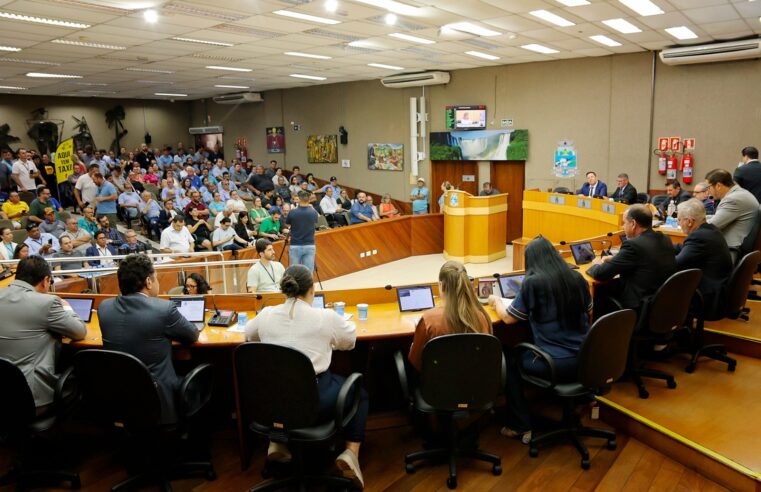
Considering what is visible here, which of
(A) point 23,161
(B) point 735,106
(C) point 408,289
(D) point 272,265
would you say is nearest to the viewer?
(C) point 408,289

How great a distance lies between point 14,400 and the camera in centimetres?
283

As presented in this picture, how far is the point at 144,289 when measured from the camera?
120 inches

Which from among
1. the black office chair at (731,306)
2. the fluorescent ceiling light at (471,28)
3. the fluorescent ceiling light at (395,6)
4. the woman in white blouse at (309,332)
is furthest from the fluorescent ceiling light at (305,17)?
the black office chair at (731,306)

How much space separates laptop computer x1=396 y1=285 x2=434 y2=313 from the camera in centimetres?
388

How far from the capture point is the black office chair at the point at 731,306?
13.1 ft

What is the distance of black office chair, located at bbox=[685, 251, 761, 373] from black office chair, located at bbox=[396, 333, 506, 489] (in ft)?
6.59

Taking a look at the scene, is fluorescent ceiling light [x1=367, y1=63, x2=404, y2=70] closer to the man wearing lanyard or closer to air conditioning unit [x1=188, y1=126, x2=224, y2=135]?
the man wearing lanyard

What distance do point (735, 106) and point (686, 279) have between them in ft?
21.4

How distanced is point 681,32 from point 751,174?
2.84 meters

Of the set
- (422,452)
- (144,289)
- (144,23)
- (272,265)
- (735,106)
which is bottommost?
(422,452)

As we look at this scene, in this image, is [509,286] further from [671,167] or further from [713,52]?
[671,167]

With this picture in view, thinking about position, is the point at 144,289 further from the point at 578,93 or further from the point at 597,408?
the point at 578,93

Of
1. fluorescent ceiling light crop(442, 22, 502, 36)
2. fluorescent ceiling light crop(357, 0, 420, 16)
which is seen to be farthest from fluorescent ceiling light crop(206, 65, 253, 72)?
fluorescent ceiling light crop(357, 0, 420, 16)

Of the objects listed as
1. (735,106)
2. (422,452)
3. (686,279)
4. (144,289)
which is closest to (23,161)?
(144,289)
